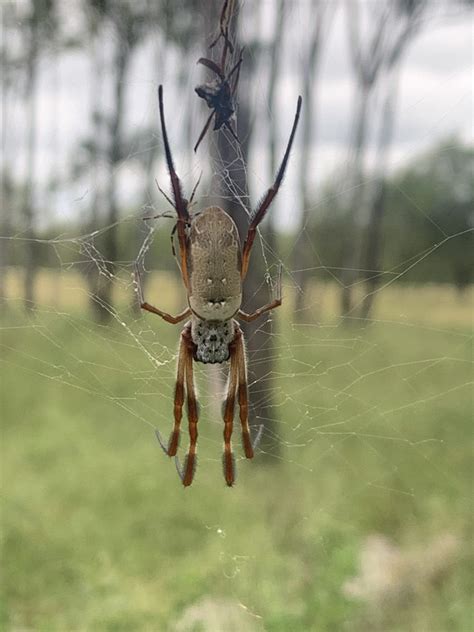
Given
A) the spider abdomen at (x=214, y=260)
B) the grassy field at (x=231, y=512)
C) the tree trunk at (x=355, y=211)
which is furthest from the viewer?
the tree trunk at (x=355, y=211)

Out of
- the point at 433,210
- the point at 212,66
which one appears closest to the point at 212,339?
the point at 212,66

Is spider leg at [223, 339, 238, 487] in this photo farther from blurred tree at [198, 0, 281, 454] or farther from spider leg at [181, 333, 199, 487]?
blurred tree at [198, 0, 281, 454]

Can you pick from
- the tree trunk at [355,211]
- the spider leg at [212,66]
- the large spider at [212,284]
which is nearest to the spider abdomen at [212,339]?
the large spider at [212,284]

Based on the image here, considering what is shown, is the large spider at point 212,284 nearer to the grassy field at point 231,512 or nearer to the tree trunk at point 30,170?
the grassy field at point 231,512

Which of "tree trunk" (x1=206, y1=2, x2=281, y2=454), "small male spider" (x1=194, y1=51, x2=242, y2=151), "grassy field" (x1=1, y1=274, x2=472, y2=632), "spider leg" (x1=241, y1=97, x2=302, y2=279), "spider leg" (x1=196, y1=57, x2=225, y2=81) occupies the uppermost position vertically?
"spider leg" (x1=196, y1=57, x2=225, y2=81)

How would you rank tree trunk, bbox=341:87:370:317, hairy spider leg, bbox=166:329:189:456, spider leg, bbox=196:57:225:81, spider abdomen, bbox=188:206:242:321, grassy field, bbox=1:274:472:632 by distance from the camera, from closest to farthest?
spider abdomen, bbox=188:206:242:321 < spider leg, bbox=196:57:225:81 < hairy spider leg, bbox=166:329:189:456 < grassy field, bbox=1:274:472:632 < tree trunk, bbox=341:87:370:317

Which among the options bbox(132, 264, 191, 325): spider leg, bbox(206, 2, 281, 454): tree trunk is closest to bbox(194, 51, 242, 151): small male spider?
bbox(132, 264, 191, 325): spider leg

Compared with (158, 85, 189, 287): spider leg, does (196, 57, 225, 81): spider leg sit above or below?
above

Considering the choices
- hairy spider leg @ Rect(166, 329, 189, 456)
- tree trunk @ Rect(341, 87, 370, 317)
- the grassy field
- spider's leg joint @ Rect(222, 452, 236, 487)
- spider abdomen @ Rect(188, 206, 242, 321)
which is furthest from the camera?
tree trunk @ Rect(341, 87, 370, 317)
